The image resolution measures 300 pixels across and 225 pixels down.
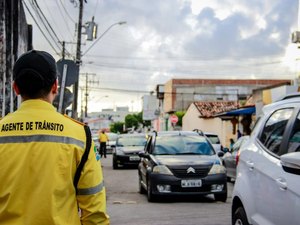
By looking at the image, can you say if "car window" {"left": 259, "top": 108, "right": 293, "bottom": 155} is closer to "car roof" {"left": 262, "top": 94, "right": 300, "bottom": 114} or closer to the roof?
"car roof" {"left": 262, "top": 94, "right": 300, "bottom": 114}

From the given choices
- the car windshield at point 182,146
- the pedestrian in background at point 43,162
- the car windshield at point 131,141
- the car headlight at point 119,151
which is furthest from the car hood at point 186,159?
the car windshield at point 131,141

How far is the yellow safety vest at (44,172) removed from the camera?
250 cm

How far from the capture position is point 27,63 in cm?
274

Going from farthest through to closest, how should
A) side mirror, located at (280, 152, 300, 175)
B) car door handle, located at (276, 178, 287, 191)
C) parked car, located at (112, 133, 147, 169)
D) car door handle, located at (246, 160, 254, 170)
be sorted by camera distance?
parked car, located at (112, 133, 147, 169) → car door handle, located at (246, 160, 254, 170) → car door handle, located at (276, 178, 287, 191) → side mirror, located at (280, 152, 300, 175)

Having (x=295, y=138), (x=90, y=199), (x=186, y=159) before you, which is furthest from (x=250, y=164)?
(x=186, y=159)

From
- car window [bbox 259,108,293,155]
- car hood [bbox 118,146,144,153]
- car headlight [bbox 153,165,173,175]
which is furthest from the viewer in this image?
car hood [bbox 118,146,144,153]

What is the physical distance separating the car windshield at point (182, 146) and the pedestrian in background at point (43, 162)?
9414 millimetres

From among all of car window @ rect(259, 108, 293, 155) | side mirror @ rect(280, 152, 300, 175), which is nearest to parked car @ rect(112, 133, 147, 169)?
car window @ rect(259, 108, 293, 155)

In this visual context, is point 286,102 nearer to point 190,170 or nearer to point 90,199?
point 90,199

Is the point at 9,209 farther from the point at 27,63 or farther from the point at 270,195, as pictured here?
the point at 270,195

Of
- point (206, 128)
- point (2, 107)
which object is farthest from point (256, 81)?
point (2, 107)

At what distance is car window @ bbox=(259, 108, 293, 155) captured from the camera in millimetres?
4789

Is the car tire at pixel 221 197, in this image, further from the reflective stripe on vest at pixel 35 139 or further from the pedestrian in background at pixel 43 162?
the reflective stripe on vest at pixel 35 139

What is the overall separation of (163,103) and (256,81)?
51.0ft
